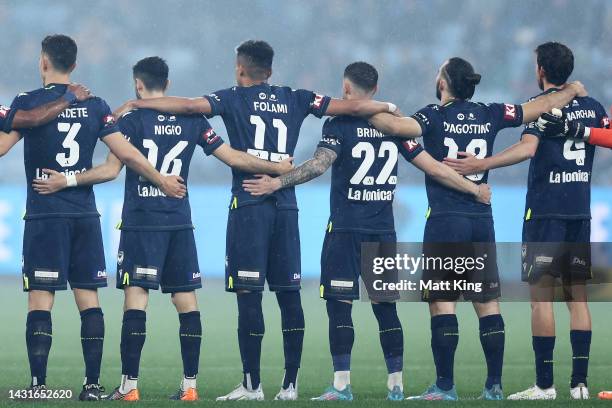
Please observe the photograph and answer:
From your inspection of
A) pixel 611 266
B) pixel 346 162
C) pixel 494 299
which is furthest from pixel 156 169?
pixel 611 266

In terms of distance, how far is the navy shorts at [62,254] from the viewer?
781cm

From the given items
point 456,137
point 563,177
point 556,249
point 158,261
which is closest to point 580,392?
point 556,249

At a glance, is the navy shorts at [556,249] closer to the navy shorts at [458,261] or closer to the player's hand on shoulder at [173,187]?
the navy shorts at [458,261]

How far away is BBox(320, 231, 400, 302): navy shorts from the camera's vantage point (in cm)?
822

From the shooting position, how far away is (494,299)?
27.0 ft

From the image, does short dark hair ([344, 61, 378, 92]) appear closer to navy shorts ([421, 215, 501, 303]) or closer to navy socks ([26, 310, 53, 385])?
navy shorts ([421, 215, 501, 303])

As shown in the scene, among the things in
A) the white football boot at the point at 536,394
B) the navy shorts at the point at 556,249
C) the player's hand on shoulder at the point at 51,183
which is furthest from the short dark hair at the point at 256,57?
the white football boot at the point at 536,394

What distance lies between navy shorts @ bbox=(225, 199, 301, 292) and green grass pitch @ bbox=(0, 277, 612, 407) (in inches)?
31.5

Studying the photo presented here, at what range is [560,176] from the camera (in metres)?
8.49

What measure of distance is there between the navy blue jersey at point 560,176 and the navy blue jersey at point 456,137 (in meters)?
0.36

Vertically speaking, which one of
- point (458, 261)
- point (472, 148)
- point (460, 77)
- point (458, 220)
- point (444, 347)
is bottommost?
point (444, 347)

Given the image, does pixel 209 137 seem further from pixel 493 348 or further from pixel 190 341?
pixel 493 348

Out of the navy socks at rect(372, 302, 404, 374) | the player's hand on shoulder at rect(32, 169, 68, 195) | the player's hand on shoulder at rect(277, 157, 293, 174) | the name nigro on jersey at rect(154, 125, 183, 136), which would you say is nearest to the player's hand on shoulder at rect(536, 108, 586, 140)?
the navy socks at rect(372, 302, 404, 374)

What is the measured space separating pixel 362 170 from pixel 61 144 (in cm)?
197
